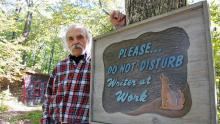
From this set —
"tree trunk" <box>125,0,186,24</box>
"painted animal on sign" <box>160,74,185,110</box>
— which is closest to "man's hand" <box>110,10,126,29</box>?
"tree trunk" <box>125,0,186,24</box>

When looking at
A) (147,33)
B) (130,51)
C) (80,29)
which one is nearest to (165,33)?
(147,33)

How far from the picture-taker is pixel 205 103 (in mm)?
1579

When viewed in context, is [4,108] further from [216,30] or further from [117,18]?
[117,18]

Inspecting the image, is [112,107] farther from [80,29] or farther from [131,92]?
[80,29]

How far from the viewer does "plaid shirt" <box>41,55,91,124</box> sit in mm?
2746

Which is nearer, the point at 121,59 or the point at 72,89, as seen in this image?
the point at 121,59

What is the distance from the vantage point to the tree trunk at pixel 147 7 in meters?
2.20

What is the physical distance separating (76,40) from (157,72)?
1146mm

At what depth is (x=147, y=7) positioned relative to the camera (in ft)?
7.68

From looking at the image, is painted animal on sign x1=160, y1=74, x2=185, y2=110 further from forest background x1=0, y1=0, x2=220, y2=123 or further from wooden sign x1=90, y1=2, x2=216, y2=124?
forest background x1=0, y1=0, x2=220, y2=123

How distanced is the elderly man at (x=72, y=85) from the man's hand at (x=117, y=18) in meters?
0.43

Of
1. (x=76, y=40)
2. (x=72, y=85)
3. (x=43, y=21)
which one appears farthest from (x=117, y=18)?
(x=43, y=21)

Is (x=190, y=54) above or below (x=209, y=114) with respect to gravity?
above

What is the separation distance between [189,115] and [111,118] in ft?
2.21
